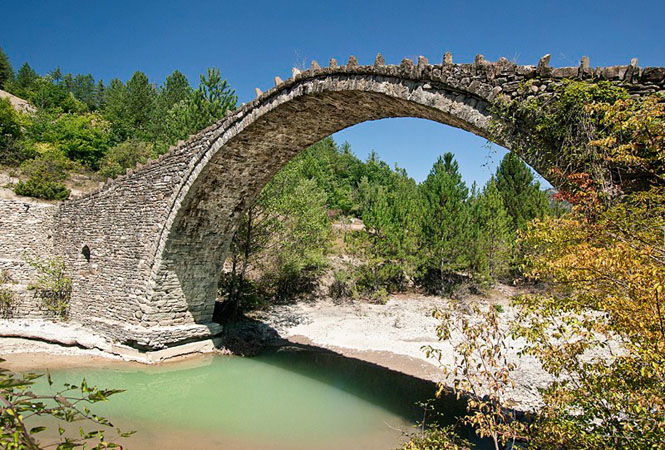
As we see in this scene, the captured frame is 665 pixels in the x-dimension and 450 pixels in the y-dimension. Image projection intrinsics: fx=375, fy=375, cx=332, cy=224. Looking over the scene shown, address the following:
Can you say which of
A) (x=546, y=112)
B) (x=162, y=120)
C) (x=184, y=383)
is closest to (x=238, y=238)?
(x=184, y=383)

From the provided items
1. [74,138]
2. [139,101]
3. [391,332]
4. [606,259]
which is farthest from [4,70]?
[606,259]

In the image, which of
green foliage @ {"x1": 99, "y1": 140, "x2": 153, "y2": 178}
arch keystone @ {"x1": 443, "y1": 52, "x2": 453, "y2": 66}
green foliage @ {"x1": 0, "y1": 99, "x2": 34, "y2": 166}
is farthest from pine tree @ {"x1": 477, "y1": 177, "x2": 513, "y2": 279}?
green foliage @ {"x1": 0, "y1": 99, "x2": 34, "y2": 166}

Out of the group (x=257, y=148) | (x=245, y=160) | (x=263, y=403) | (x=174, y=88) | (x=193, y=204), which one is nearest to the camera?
(x=263, y=403)

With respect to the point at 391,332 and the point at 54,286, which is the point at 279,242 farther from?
the point at 54,286

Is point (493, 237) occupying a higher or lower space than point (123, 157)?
lower

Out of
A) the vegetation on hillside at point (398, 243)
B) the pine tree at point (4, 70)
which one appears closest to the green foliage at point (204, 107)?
the vegetation on hillside at point (398, 243)

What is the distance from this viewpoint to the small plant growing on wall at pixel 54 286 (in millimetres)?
10422

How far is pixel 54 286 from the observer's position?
10.5 m

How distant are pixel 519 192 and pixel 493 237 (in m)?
3.96

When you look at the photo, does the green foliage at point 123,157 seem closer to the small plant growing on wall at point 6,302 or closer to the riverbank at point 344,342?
the small plant growing on wall at point 6,302

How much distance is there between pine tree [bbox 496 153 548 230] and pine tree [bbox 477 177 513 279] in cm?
163

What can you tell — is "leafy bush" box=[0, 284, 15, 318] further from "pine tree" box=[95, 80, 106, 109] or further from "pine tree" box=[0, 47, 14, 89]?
"pine tree" box=[95, 80, 106, 109]

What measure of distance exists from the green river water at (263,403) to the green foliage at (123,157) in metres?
16.8

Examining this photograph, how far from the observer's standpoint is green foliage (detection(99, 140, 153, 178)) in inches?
862
